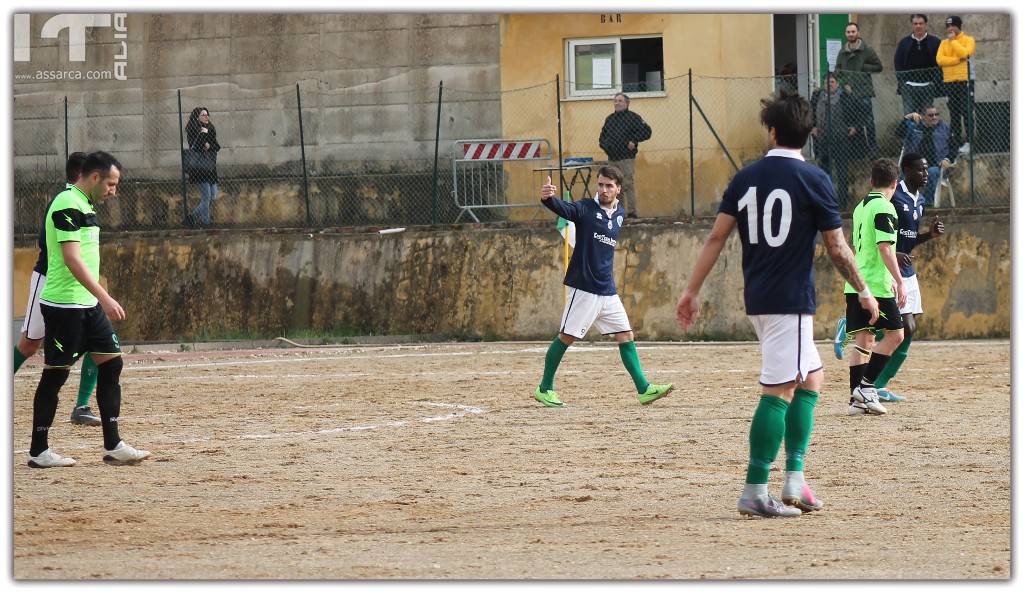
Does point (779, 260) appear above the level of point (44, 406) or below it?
above

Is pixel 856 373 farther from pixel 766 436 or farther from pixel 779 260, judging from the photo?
pixel 779 260

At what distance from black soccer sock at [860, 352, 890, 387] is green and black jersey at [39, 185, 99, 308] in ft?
18.5

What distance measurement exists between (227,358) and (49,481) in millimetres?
9174

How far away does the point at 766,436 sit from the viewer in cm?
730

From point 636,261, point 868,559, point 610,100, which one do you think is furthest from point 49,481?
point 610,100

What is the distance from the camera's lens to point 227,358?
58.2ft

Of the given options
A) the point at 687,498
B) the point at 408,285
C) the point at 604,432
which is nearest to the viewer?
the point at 687,498

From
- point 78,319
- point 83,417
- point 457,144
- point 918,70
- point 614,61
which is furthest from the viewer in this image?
point 614,61

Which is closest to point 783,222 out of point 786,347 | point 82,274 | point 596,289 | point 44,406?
point 786,347

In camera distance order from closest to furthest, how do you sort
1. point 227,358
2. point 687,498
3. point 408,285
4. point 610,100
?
point 687,498 < point 227,358 < point 408,285 < point 610,100

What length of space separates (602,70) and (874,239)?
41.0ft

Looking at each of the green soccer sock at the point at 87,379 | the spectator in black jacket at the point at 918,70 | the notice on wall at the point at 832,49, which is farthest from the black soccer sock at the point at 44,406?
the notice on wall at the point at 832,49

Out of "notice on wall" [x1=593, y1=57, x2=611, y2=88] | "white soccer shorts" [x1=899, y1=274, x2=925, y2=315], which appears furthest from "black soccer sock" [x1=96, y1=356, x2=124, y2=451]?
"notice on wall" [x1=593, y1=57, x2=611, y2=88]

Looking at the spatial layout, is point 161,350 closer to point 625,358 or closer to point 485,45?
point 485,45
